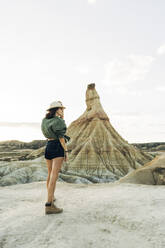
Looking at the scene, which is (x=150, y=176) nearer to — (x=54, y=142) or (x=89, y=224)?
(x=54, y=142)

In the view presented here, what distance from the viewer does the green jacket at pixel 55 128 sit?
138 inches

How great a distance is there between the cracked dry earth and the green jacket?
125 centimetres

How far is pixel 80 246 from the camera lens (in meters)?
2.13

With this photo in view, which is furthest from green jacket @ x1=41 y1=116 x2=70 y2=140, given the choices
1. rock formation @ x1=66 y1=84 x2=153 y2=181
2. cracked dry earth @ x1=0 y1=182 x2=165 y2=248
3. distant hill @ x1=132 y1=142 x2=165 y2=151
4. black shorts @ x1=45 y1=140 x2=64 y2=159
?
distant hill @ x1=132 y1=142 x2=165 y2=151

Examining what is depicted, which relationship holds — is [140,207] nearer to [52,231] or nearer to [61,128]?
[52,231]

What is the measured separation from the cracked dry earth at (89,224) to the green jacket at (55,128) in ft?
4.10

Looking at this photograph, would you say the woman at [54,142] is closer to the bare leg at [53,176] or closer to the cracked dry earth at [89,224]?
the bare leg at [53,176]

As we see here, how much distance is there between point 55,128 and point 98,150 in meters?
30.6

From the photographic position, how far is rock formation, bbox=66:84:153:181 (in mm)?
31031

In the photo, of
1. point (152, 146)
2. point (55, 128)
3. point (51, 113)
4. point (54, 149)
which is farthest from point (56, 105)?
point (152, 146)

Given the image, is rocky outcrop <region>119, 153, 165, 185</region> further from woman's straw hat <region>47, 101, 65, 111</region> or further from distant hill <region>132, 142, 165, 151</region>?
distant hill <region>132, 142, 165, 151</region>

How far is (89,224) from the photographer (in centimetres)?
273

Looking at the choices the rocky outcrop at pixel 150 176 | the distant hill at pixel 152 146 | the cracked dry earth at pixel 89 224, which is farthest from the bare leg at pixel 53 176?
the distant hill at pixel 152 146

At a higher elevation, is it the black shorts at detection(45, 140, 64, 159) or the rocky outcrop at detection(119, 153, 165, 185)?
the black shorts at detection(45, 140, 64, 159)
